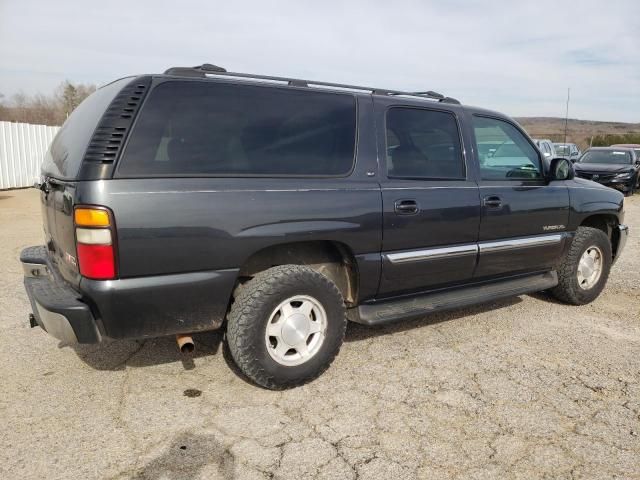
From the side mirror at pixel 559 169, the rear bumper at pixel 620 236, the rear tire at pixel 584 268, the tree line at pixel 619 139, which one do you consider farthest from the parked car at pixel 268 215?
the tree line at pixel 619 139

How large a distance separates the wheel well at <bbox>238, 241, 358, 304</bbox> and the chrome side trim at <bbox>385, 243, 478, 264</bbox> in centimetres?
29

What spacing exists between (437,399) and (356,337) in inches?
40.9

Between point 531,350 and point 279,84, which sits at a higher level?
point 279,84

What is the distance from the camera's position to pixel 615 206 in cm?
498

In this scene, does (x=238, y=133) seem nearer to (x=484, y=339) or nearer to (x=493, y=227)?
(x=493, y=227)

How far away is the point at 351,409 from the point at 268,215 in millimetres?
1212

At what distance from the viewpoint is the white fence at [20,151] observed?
562 inches

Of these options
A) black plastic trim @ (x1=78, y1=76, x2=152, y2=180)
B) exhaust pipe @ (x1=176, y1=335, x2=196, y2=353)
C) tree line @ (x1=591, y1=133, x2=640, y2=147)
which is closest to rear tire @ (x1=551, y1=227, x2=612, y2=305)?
exhaust pipe @ (x1=176, y1=335, x2=196, y2=353)

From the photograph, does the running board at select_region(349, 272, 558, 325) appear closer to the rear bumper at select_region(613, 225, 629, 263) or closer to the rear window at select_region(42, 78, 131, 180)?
the rear bumper at select_region(613, 225, 629, 263)

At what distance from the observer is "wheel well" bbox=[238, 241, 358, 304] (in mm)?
3156

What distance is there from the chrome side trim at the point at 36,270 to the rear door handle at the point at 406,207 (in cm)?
232

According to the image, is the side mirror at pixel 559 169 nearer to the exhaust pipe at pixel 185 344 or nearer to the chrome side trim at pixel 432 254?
the chrome side trim at pixel 432 254

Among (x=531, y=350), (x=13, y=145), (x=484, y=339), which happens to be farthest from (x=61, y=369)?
(x=13, y=145)

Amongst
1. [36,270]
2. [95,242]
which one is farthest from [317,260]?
[36,270]
